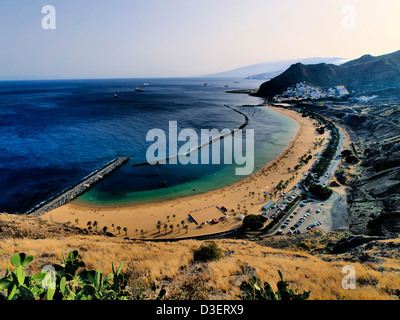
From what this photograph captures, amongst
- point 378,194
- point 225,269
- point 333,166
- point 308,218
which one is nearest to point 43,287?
point 225,269

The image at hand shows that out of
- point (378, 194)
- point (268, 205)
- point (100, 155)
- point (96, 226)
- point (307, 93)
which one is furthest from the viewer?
point (307, 93)

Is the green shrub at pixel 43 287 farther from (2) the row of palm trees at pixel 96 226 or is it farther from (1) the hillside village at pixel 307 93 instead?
(1) the hillside village at pixel 307 93

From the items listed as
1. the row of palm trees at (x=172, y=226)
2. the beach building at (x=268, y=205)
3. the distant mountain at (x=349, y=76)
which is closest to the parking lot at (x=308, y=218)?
the beach building at (x=268, y=205)

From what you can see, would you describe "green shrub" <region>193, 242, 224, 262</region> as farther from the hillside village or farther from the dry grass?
the hillside village

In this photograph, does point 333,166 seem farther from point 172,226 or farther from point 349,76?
point 349,76
